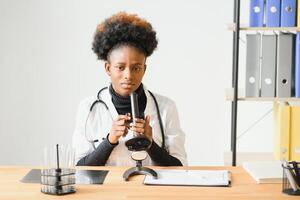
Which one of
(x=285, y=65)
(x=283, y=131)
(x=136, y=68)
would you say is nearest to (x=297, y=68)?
(x=285, y=65)

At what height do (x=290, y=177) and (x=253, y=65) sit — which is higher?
(x=253, y=65)

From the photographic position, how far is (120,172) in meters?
2.21

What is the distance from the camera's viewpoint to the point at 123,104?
2.64m

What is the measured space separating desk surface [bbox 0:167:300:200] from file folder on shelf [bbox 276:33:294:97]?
3.86ft

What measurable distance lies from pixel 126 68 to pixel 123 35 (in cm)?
16

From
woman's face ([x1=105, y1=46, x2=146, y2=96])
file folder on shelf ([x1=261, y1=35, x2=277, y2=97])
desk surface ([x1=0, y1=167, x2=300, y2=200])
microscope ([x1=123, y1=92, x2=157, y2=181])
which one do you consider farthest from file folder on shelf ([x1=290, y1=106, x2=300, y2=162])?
microscope ([x1=123, y1=92, x2=157, y2=181])

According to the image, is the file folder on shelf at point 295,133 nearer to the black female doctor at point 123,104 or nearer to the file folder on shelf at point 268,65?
the file folder on shelf at point 268,65

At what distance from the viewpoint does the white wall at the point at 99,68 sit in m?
3.81

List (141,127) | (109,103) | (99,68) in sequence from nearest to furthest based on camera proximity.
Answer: (141,127) < (109,103) < (99,68)

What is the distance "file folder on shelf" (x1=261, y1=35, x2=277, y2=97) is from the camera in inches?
124

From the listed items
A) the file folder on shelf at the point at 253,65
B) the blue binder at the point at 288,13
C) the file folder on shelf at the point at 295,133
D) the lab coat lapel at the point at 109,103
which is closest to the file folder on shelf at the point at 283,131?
the file folder on shelf at the point at 295,133

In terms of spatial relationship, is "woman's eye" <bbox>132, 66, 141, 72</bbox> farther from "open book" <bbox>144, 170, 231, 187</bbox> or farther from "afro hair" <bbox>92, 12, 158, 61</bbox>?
"open book" <bbox>144, 170, 231, 187</bbox>

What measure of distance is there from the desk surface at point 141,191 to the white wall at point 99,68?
1.75m

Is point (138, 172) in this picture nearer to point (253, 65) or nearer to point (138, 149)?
point (138, 149)
